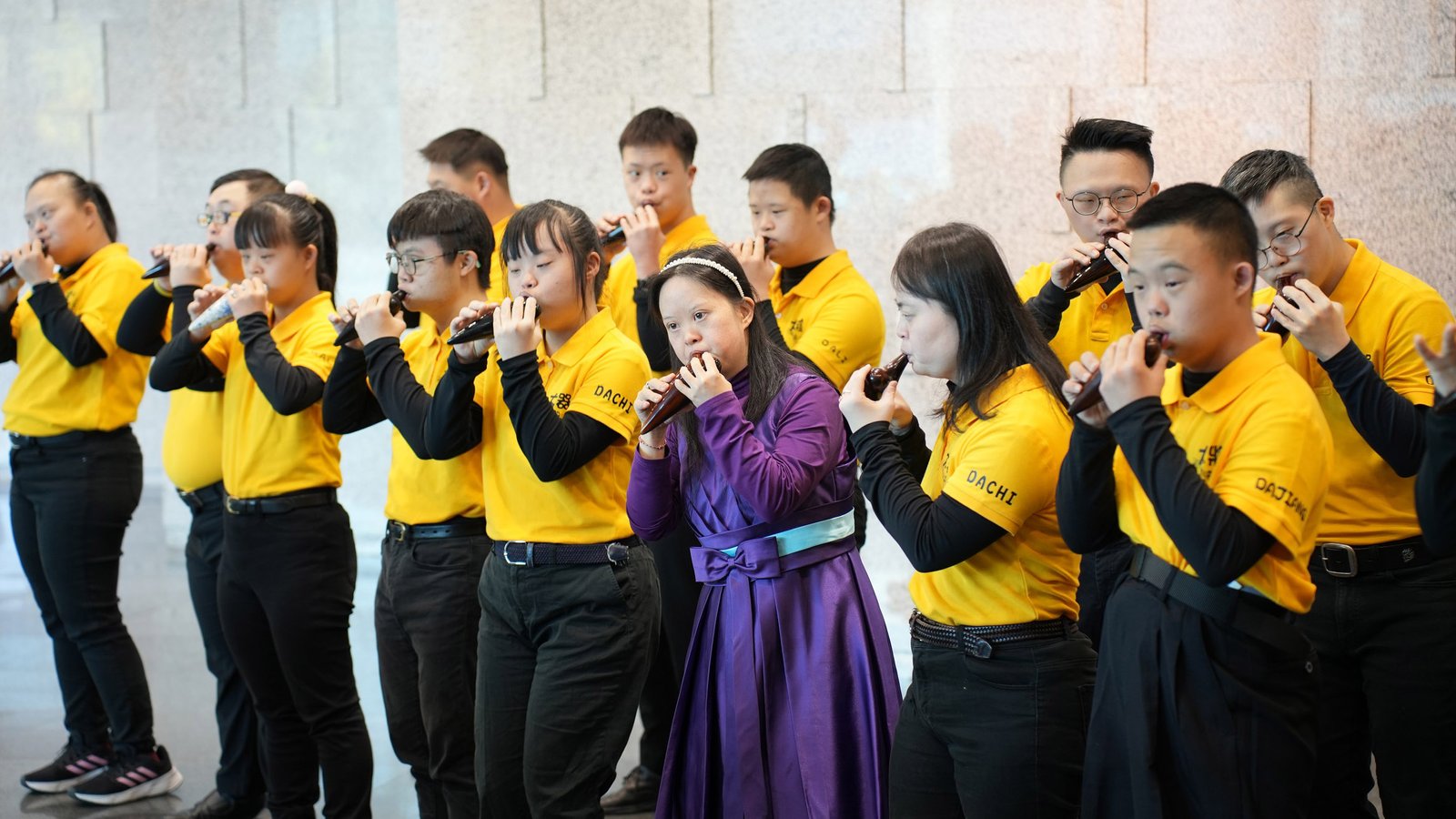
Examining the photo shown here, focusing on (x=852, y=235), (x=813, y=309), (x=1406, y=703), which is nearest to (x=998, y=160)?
(x=852, y=235)

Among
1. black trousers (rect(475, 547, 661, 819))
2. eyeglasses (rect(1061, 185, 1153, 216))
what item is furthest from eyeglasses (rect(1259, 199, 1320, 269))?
black trousers (rect(475, 547, 661, 819))

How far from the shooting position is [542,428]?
100.0 inches

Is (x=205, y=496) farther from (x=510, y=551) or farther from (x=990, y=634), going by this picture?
(x=990, y=634)

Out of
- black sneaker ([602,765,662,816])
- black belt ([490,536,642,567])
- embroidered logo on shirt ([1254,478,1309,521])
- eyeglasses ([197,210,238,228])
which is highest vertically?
eyeglasses ([197,210,238,228])

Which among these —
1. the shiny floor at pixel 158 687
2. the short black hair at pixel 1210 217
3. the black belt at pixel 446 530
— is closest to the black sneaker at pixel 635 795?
the shiny floor at pixel 158 687

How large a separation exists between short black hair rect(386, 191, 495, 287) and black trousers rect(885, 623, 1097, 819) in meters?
1.43

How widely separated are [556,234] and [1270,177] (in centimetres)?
133

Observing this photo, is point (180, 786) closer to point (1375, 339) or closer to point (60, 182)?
point (60, 182)

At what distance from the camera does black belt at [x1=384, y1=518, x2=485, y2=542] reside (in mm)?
2941

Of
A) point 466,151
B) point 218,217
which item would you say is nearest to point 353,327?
point 218,217

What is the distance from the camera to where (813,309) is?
3529 mm

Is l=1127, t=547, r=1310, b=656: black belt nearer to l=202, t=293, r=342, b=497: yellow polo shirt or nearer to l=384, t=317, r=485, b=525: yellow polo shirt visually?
l=384, t=317, r=485, b=525: yellow polo shirt

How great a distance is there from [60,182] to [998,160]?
9.54 feet

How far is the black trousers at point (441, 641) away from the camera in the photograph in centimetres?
288
